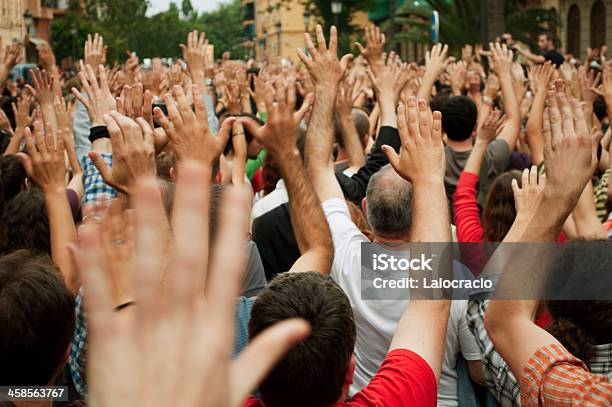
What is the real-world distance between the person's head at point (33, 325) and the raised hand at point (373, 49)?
4016 mm

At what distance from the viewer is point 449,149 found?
6.36m

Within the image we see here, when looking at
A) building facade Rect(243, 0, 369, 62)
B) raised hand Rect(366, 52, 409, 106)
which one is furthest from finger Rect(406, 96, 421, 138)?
building facade Rect(243, 0, 369, 62)

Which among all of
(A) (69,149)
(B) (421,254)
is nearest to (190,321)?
(B) (421,254)

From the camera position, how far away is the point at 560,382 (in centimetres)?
235

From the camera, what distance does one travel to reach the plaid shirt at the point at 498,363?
2.59 m

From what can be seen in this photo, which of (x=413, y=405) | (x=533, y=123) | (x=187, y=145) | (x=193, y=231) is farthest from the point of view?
(x=533, y=123)

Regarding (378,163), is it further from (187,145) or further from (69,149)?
(187,145)

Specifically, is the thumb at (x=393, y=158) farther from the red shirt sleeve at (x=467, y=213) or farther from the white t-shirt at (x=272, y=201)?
the white t-shirt at (x=272, y=201)

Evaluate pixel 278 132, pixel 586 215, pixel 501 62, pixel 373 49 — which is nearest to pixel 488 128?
pixel 586 215

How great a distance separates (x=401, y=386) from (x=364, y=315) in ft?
3.91

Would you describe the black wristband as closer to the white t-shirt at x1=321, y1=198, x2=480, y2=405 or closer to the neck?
the white t-shirt at x1=321, y1=198, x2=480, y2=405

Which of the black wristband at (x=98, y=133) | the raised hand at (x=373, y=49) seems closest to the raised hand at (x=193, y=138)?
the black wristband at (x=98, y=133)

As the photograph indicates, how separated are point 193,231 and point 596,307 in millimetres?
1791

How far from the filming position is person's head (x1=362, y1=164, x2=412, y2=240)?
3553 millimetres
